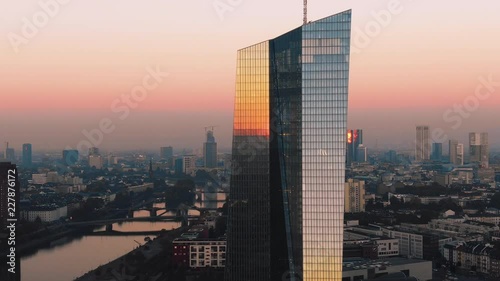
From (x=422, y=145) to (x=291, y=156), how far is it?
112 ft

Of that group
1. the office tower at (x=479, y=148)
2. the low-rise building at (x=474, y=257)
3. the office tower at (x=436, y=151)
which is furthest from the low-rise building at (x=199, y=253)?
the office tower at (x=436, y=151)

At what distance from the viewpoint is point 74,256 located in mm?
19438

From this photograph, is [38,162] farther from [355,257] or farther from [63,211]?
[355,257]

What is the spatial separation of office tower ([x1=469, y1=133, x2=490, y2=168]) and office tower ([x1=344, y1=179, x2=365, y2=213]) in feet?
46.5

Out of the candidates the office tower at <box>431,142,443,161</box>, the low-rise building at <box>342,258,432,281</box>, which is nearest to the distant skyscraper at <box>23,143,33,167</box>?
the office tower at <box>431,142,443,161</box>

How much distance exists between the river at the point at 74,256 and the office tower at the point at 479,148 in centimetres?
2229

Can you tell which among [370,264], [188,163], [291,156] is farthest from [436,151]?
[291,156]

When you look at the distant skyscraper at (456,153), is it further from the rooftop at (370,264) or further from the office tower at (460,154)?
the rooftop at (370,264)

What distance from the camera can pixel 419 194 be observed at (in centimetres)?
3209

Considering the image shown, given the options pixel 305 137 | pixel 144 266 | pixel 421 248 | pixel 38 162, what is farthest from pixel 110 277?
pixel 38 162

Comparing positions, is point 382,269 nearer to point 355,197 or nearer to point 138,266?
point 138,266

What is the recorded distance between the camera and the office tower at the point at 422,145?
1507 inches

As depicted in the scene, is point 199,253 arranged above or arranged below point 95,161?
below

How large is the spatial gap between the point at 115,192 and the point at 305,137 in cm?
2938
